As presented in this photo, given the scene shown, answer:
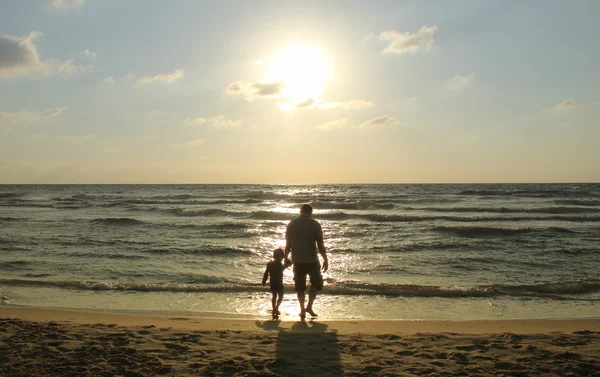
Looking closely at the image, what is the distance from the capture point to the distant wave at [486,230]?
61.6ft

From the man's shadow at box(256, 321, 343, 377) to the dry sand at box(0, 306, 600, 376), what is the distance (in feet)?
0.04

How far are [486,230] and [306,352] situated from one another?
54.8ft

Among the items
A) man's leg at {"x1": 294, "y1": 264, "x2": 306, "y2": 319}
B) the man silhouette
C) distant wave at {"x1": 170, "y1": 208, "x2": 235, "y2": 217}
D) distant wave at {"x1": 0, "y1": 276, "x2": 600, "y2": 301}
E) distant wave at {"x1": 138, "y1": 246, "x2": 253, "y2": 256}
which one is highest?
the man silhouette

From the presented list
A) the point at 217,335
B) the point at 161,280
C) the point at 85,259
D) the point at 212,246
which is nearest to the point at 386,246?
the point at 212,246

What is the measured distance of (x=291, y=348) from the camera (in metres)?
5.31

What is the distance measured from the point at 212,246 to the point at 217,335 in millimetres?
9631

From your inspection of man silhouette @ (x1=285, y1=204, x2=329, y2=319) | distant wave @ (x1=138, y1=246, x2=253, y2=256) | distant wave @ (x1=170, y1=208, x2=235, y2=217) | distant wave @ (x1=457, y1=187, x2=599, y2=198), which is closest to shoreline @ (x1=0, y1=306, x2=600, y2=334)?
man silhouette @ (x1=285, y1=204, x2=329, y2=319)

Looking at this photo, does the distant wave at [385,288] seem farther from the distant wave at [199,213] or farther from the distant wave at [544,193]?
the distant wave at [544,193]

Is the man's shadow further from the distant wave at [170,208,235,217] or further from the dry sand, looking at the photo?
the distant wave at [170,208,235,217]

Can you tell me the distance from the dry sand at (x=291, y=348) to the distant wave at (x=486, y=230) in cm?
1240

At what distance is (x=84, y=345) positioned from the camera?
17.3 ft

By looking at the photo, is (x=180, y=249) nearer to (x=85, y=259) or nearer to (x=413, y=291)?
(x=85, y=259)

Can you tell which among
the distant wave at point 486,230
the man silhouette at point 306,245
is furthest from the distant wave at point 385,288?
the distant wave at point 486,230

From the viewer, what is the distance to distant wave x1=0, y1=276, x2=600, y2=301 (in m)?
9.23
